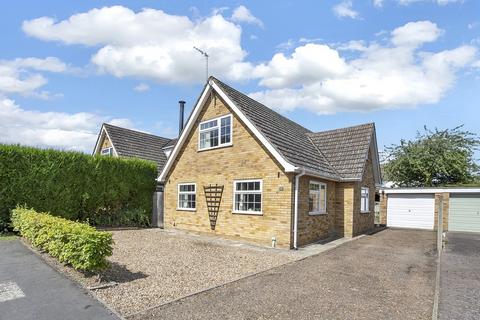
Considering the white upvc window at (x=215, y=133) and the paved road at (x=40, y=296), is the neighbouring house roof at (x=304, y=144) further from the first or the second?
the paved road at (x=40, y=296)

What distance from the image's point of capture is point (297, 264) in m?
9.69

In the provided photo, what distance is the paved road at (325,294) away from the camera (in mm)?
5773

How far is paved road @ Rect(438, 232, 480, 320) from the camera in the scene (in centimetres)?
618

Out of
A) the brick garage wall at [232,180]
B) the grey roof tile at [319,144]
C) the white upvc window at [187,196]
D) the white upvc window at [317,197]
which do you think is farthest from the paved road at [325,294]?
the white upvc window at [187,196]

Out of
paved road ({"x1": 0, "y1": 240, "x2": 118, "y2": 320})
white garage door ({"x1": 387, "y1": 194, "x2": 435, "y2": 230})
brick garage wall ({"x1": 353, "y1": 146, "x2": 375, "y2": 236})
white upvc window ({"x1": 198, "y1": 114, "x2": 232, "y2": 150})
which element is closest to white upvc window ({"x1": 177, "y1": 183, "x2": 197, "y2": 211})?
white upvc window ({"x1": 198, "y1": 114, "x2": 232, "y2": 150})

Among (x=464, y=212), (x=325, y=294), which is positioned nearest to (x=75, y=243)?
(x=325, y=294)

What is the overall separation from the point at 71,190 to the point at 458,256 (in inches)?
654

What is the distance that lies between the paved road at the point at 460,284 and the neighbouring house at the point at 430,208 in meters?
8.15

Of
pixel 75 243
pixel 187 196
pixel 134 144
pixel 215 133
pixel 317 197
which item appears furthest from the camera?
pixel 134 144

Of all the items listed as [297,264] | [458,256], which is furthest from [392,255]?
[297,264]

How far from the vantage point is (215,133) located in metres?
15.7

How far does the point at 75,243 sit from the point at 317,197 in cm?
990

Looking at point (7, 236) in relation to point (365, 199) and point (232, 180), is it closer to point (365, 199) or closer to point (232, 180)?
point (232, 180)

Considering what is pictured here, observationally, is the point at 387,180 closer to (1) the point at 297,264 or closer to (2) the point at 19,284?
(1) the point at 297,264
